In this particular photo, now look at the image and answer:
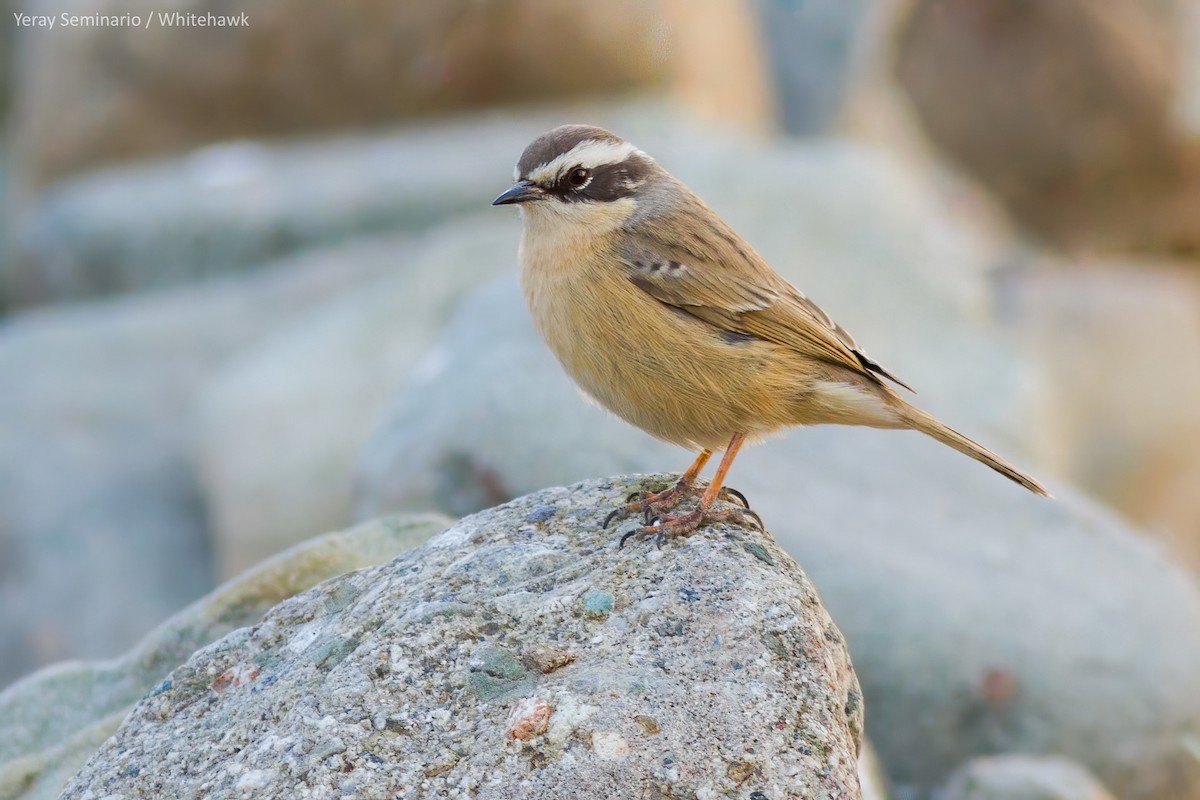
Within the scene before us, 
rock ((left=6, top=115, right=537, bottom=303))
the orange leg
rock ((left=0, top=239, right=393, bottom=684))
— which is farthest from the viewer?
rock ((left=6, top=115, right=537, bottom=303))

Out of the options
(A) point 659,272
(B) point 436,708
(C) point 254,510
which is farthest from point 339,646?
(C) point 254,510

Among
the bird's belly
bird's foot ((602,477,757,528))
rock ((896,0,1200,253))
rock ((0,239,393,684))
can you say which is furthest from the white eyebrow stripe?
rock ((896,0,1200,253))

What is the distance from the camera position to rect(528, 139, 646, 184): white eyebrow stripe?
5.11 m

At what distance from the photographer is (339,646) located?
3.75 m

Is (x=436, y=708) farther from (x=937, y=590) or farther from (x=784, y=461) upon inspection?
(x=784, y=461)

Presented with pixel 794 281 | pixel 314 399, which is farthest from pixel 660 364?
pixel 794 281

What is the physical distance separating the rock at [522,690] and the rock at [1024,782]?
6.93ft

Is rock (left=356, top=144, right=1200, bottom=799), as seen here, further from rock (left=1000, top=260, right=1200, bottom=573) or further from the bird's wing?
rock (left=1000, top=260, right=1200, bottom=573)

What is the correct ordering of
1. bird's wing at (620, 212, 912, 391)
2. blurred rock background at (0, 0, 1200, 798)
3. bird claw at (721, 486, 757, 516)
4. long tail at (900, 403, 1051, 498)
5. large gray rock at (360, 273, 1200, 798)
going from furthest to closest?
blurred rock background at (0, 0, 1200, 798), large gray rock at (360, 273, 1200, 798), bird's wing at (620, 212, 912, 391), long tail at (900, 403, 1051, 498), bird claw at (721, 486, 757, 516)

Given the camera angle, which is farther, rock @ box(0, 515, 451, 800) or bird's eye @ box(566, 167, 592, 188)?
bird's eye @ box(566, 167, 592, 188)

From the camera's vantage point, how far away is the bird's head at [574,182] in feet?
16.8

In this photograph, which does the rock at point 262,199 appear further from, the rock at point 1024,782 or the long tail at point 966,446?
the long tail at point 966,446

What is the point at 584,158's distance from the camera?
5.16 meters

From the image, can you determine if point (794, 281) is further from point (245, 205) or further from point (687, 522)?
point (687, 522)
